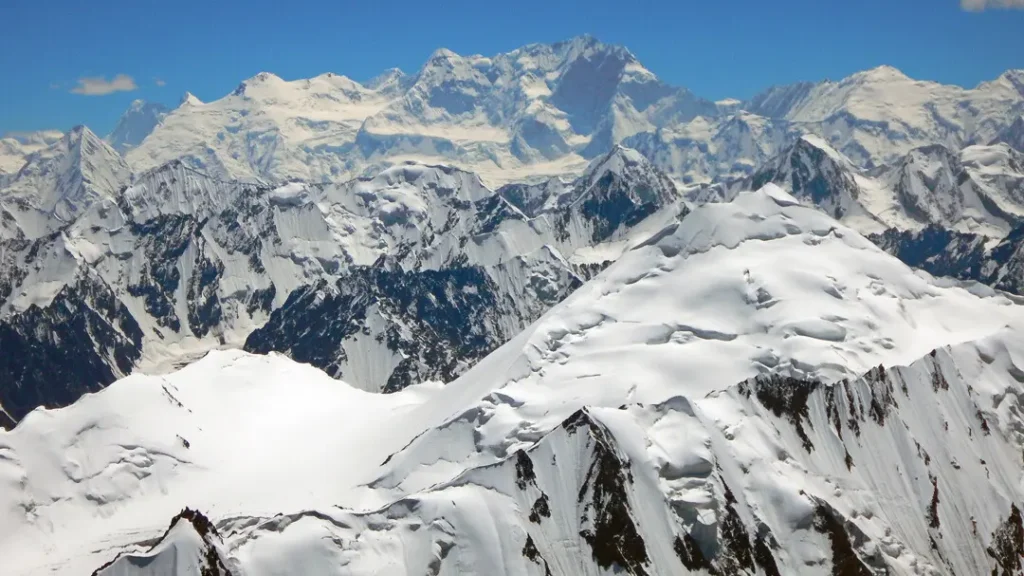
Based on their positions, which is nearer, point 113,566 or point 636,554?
point 113,566

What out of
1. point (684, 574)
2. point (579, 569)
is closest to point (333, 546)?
point (579, 569)

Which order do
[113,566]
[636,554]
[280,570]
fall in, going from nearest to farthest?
[113,566]
[280,570]
[636,554]

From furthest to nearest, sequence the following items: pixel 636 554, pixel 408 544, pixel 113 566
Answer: pixel 636 554, pixel 408 544, pixel 113 566

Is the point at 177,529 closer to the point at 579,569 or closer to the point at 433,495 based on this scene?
the point at 433,495

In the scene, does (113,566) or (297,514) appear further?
(297,514)

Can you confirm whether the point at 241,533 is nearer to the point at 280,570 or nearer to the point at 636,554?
the point at 280,570

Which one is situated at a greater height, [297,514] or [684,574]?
[297,514]

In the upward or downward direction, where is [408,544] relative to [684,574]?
upward

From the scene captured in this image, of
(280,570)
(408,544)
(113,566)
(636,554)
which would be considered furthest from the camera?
(636,554)

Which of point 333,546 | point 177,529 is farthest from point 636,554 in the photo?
point 177,529
